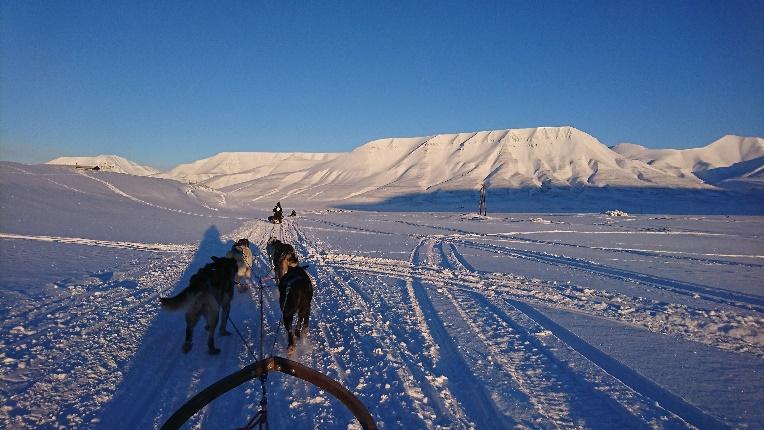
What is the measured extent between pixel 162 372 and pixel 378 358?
2882 millimetres

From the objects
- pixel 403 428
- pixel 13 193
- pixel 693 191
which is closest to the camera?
pixel 403 428

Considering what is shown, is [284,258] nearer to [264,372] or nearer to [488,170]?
[264,372]

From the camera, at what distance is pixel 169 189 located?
2398 inches

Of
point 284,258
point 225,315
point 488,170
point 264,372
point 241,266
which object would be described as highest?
point 488,170

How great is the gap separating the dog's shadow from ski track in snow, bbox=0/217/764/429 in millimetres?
22

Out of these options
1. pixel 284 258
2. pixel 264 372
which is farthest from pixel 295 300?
pixel 264 372

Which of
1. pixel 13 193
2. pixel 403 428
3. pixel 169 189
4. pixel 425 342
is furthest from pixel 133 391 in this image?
pixel 169 189

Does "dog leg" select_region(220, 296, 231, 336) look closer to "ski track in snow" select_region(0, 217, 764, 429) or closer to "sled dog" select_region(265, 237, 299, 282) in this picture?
"ski track in snow" select_region(0, 217, 764, 429)

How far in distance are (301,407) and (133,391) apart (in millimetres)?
2054

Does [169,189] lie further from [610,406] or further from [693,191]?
[693,191]

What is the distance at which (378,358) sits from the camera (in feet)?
20.5

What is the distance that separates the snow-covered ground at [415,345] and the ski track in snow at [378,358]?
0.09 feet

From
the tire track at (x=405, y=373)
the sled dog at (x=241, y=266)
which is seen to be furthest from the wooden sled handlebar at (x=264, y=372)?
the sled dog at (x=241, y=266)

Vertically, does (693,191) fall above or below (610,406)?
above
